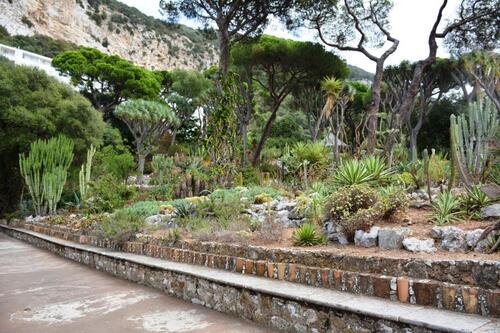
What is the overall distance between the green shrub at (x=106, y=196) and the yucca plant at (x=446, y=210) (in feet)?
26.8

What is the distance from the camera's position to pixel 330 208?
4809 mm

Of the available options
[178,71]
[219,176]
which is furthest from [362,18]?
[178,71]

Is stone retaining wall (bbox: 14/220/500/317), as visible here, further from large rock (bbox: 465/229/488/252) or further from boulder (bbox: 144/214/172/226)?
boulder (bbox: 144/214/172/226)

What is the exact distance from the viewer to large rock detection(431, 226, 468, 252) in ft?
11.7

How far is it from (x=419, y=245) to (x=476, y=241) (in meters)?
0.45

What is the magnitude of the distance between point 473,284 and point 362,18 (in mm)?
16805

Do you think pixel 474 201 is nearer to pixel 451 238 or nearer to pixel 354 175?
pixel 451 238

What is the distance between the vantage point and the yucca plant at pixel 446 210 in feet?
13.9

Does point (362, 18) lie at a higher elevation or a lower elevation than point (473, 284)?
higher

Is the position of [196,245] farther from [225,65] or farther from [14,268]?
[225,65]

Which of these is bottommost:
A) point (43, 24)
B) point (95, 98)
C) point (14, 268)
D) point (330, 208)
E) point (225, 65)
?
point (14, 268)

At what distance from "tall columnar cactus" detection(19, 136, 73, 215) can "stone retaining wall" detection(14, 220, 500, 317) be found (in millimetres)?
10182

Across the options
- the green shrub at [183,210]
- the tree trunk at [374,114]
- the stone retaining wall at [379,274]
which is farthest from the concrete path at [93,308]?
the tree trunk at [374,114]

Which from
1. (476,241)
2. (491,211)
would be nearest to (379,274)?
(476,241)
